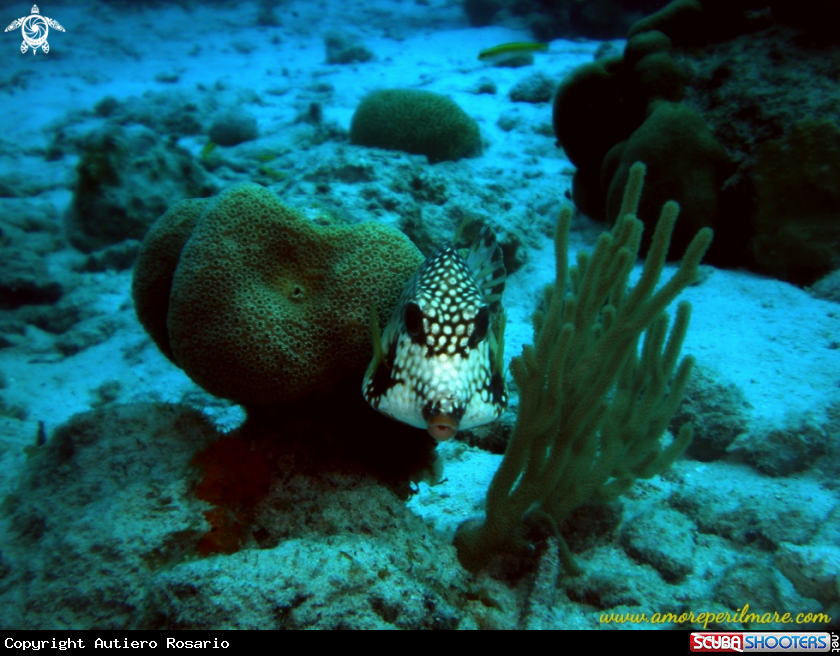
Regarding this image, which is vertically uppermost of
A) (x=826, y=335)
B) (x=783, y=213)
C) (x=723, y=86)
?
(x=723, y=86)

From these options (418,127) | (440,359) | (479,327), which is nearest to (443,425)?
(440,359)

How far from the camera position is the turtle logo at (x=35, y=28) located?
61.5ft

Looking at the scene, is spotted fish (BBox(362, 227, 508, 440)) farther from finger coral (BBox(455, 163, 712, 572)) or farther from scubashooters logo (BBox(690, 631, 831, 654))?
scubashooters logo (BBox(690, 631, 831, 654))

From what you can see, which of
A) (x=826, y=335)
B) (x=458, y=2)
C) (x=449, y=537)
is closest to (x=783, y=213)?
(x=826, y=335)

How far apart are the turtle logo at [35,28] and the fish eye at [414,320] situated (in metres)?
25.5

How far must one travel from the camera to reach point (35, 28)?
20844mm

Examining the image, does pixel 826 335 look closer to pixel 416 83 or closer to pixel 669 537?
pixel 669 537

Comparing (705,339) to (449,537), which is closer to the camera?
(449,537)

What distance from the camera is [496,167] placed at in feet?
30.8

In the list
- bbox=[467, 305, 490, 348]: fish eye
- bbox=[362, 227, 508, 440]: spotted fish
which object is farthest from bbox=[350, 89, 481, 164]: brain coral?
bbox=[467, 305, 490, 348]: fish eye

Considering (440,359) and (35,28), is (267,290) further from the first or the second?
(35,28)

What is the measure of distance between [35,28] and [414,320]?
1169 inches

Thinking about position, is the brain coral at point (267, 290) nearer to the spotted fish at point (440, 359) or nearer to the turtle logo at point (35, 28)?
the spotted fish at point (440, 359)

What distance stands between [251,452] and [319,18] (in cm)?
3119
